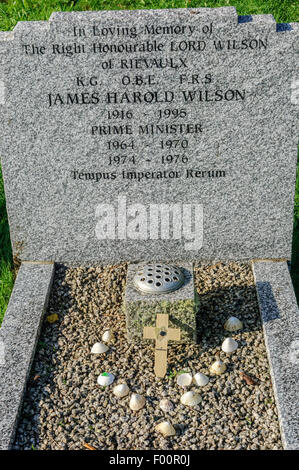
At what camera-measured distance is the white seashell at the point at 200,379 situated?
313cm

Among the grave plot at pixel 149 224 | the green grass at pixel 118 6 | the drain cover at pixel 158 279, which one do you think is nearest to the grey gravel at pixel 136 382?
the grave plot at pixel 149 224

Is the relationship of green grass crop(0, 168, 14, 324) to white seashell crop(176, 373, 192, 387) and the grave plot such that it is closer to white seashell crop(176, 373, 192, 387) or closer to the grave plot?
the grave plot

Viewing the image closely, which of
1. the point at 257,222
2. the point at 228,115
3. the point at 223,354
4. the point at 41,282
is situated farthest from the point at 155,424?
the point at 228,115

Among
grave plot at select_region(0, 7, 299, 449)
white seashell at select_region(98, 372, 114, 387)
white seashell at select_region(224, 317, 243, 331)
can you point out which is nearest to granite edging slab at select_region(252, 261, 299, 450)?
grave plot at select_region(0, 7, 299, 449)

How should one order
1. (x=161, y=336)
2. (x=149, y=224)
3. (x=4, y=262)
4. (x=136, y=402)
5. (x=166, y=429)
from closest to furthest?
1. (x=166, y=429)
2. (x=136, y=402)
3. (x=161, y=336)
4. (x=149, y=224)
5. (x=4, y=262)

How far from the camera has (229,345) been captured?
330 centimetres

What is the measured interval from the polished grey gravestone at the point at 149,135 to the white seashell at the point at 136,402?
4.08 feet

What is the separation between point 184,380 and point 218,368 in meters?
0.19

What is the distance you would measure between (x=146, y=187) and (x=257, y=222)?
76 cm

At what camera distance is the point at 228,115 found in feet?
11.8

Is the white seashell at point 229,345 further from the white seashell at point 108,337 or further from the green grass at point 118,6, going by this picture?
the green grass at point 118,6

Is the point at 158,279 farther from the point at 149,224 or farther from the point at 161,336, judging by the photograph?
the point at 149,224

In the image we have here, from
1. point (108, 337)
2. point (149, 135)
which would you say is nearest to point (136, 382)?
point (108, 337)

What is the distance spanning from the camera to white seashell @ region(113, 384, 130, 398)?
10.1 feet
